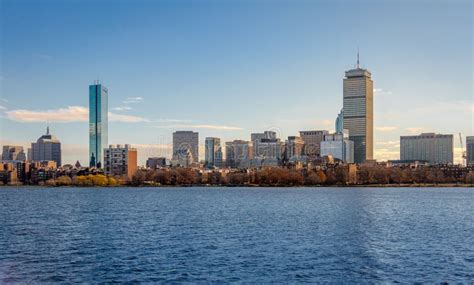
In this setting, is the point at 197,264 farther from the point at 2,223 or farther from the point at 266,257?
the point at 2,223

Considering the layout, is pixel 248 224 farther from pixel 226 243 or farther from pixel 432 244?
pixel 432 244

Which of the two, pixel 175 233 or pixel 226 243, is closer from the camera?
pixel 226 243

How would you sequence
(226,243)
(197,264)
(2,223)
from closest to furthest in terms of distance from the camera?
1. (197,264)
2. (226,243)
3. (2,223)

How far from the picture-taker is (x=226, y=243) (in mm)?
50156

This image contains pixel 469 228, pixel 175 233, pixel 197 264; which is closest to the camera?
pixel 197 264

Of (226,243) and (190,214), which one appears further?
(190,214)

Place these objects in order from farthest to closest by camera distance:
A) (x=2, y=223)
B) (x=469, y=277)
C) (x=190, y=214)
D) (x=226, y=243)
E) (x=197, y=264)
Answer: (x=190, y=214), (x=2, y=223), (x=226, y=243), (x=197, y=264), (x=469, y=277)

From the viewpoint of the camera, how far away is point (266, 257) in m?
43.1

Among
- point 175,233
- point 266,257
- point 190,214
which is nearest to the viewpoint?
point 266,257

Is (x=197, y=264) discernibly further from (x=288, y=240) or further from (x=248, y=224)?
(x=248, y=224)

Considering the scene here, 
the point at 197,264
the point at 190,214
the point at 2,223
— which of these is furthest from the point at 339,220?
the point at 2,223

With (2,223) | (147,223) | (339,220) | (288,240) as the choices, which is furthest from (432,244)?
(2,223)

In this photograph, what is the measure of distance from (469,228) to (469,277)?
97.4 ft

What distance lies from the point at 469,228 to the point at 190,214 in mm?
36472
